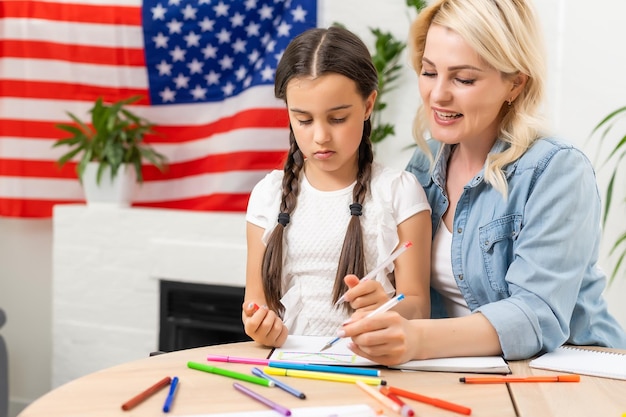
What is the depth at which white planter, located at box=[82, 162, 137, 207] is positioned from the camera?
10.6ft

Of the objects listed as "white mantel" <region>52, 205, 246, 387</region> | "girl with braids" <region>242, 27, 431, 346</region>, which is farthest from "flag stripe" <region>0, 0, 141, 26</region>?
"girl with braids" <region>242, 27, 431, 346</region>

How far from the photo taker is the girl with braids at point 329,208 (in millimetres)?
1398

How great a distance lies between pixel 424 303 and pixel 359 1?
1876 millimetres

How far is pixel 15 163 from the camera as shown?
3.43 meters

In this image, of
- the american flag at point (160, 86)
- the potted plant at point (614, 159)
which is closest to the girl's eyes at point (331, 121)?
the potted plant at point (614, 159)

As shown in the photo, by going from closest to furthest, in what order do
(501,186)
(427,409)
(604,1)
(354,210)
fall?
1. (427,409)
2. (501,186)
3. (354,210)
4. (604,1)

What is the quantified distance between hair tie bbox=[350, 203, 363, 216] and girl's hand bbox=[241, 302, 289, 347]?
294 millimetres

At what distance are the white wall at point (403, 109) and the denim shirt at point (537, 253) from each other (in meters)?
1.32

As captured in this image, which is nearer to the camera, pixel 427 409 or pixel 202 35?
pixel 427 409

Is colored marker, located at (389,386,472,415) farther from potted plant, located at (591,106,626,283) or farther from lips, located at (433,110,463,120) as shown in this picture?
potted plant, located at (591,106,626,283)

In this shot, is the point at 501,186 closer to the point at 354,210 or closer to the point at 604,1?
the point at 354,210

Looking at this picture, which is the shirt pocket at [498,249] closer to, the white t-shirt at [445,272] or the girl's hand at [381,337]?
the white t-shirt at [445,272]

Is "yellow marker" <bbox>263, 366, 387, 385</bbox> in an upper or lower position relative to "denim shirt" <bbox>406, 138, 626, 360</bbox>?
lower

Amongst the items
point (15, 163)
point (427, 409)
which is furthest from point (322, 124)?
point (15, 163)
